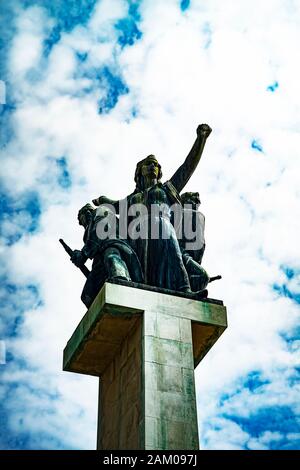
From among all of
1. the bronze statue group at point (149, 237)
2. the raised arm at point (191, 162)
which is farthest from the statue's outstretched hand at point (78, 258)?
the raised arm at point (191, 162)

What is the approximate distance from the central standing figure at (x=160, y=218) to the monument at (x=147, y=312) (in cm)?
2

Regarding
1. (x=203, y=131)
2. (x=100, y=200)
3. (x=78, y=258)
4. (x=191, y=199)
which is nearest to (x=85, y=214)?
(x=100, y=200)

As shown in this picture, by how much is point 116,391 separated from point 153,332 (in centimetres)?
141

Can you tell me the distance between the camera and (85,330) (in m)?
12.0

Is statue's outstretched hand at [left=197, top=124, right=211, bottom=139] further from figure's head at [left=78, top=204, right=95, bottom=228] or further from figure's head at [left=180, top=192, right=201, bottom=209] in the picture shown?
figure's head at [left=78, top=204, right=95, bottom=228]

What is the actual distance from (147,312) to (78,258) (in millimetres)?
2439

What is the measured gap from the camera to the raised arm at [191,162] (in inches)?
569

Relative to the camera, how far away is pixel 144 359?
1077 centimetres

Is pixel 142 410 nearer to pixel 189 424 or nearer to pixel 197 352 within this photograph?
pixel 189 424

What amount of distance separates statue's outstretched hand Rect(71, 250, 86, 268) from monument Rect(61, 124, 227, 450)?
0.02m

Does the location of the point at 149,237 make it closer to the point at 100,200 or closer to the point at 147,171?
the point at 100,200

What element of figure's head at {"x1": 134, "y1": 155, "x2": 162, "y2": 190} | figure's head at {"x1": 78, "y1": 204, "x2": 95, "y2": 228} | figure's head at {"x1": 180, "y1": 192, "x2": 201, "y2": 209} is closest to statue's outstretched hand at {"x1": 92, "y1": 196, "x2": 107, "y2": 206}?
figure's head at {"x1": 78, "y1": 204, "x2": 95, "y2": 228}

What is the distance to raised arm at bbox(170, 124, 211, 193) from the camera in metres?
14.5
